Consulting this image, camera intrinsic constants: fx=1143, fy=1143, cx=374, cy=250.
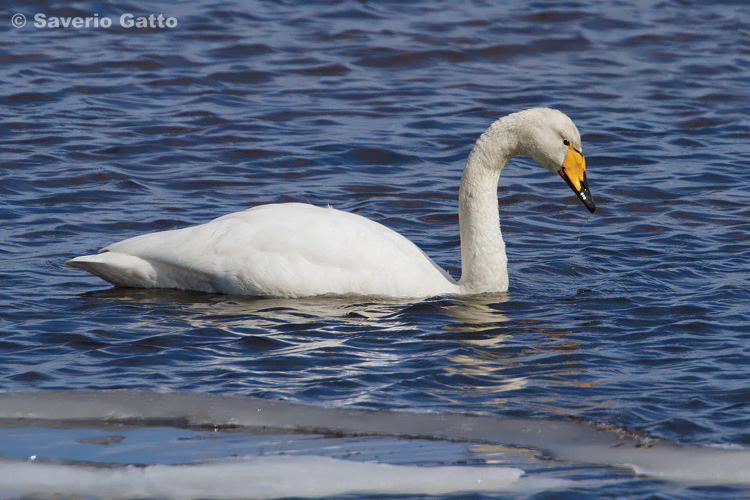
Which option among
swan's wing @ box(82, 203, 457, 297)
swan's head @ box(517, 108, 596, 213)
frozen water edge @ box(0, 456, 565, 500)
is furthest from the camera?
swan's head @ box(517, 108, 596, 213)

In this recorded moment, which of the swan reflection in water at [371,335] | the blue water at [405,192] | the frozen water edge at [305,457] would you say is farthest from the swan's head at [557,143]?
the frozen water edge at [305,457]

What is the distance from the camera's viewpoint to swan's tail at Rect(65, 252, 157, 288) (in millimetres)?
7418

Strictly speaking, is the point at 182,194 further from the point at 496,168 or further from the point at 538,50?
the point at 538,50

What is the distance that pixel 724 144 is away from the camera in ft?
38.3

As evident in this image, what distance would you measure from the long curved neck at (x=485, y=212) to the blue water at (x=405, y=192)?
22 cm

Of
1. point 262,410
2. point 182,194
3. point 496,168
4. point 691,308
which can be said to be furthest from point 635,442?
point 182,194

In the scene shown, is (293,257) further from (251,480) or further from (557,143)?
(251,480)

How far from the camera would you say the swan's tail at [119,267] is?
7418 mm

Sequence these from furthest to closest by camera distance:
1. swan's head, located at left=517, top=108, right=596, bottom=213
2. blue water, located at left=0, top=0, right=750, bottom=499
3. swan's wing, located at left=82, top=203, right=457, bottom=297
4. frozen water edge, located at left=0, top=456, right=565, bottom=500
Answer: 1. swan's head, located at left=517, top=108, right=596, bottom=213
2. swan's wing, located at left=82, top=203, right=457, bottom=297
3. blue water, located at left=0, top=0, right=750, bottom=499
4. frozen water edge, located at left=0, top=456, right=565, bottom=500

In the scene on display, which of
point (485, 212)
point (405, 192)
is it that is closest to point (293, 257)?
point (485, 212)

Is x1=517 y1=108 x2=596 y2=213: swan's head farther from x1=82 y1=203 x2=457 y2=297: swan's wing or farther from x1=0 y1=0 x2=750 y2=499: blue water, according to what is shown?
x1=82 y1=203 x2=457 y2=297: swan's wing

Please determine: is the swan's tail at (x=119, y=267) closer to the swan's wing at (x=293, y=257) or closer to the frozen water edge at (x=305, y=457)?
the swan's wing at (x=293, y=257)

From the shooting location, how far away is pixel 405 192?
10.2 m

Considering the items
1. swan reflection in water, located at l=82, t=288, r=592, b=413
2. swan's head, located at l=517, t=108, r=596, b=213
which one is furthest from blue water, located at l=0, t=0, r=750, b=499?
swan's head, located at l=517, t=108, r=596, b=213
